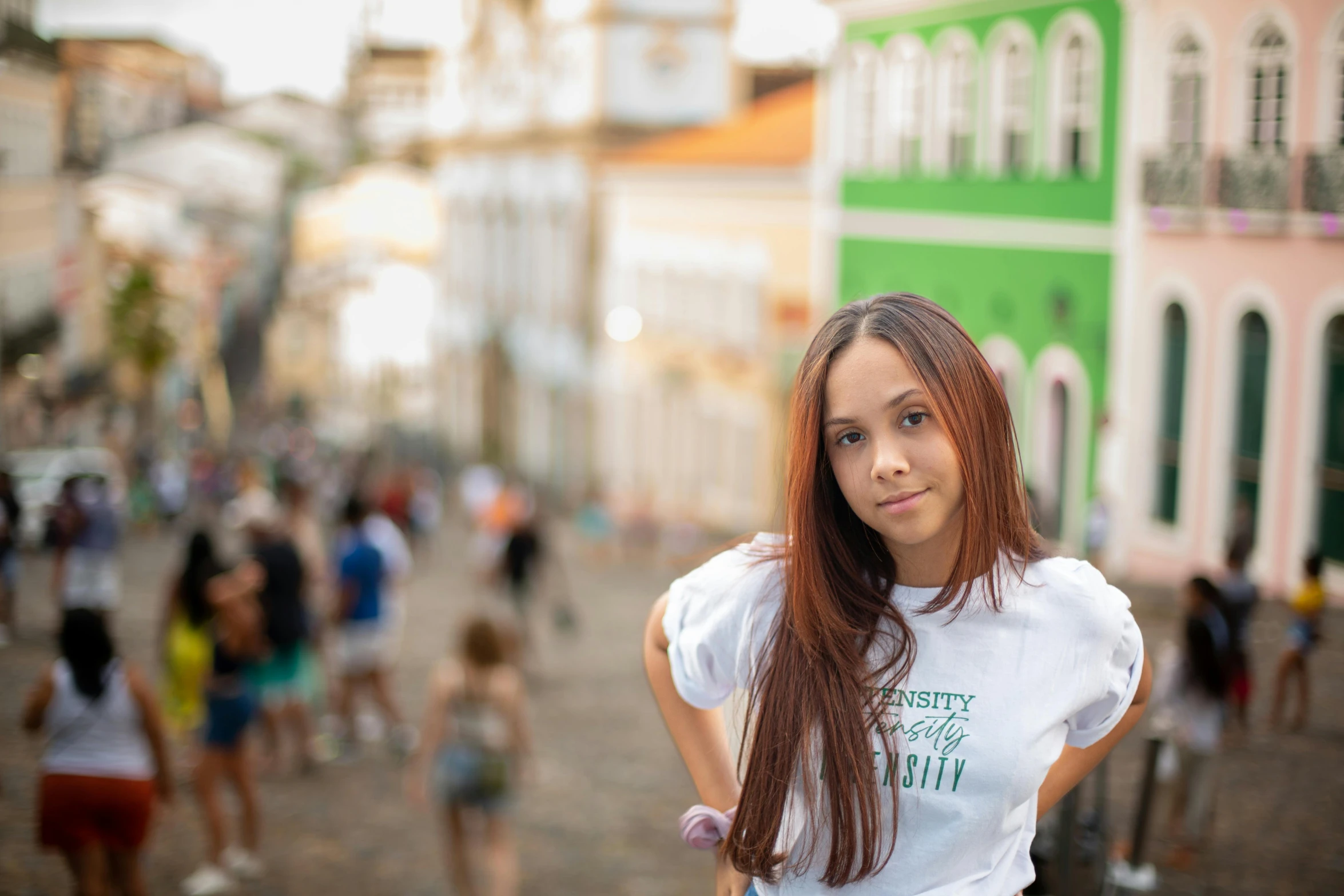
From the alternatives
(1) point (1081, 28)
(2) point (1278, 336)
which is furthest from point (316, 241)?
(2) point (1278, 336)

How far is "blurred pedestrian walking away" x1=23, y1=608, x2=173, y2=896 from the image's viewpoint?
222 inches

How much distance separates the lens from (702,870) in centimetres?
858

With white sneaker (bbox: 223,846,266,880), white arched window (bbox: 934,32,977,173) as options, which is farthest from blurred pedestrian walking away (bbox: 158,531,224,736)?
white arched window (bbox: 934,32,977,173)

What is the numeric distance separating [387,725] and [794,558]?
8.91m

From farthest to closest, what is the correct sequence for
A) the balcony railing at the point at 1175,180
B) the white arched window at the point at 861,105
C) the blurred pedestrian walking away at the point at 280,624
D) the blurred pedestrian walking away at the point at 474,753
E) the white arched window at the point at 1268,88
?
1. the white arched window at the point at 861,105
2. the blurred pedestrian walking away at the point at 280,624
3. the balcony railing at the point at 1175,180
4. the blurred pedestrian walking away at the point at 474,753
5. the white arched window at the point at 1268,88

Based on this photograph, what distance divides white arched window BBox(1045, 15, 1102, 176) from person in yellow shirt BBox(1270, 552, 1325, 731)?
6.70 meters

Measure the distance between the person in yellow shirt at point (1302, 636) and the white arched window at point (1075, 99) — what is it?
22.0 feet

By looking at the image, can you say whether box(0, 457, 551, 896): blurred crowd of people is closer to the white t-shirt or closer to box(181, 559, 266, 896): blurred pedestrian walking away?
box(181, 559, 266, 896): blurred pedestrian walking away

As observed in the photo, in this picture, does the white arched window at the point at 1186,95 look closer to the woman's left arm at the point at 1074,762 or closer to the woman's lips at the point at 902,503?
the woman's left arm at the point at 1074,762

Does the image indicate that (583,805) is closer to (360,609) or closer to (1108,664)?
(360,609)

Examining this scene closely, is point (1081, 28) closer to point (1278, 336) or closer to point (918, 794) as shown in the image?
point (1278, 336)

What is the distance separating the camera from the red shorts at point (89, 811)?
223 inches

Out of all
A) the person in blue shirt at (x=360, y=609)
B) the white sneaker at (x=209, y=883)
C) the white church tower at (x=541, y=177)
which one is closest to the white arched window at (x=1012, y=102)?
the person in blue shirt at (x=360, y=609)

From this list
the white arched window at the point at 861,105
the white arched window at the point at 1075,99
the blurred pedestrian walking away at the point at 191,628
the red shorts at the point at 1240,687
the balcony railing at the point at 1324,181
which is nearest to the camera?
the balcony railing at the point at 1324,181
